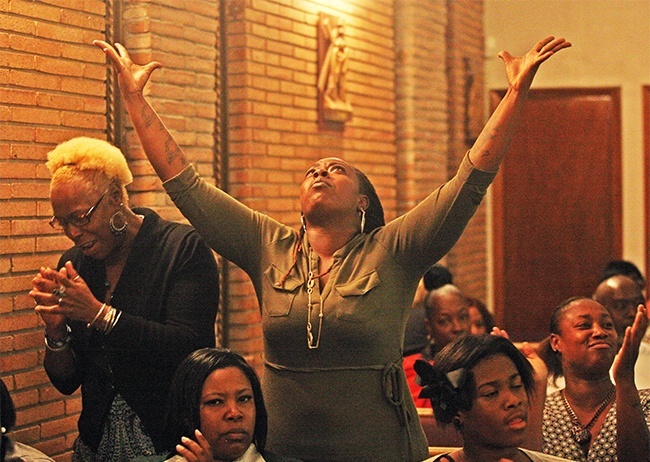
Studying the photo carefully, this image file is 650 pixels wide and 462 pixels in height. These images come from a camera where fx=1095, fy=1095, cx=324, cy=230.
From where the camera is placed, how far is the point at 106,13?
489cm

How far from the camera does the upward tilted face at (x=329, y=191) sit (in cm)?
335

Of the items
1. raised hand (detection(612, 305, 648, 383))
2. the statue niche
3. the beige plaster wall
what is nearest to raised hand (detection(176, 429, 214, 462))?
raised hand (detection(612, 305, 648, 383))

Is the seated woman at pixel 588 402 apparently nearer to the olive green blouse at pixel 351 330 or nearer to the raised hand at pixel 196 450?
the olive green blouse at pixel 351 330

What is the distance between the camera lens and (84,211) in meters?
3.38

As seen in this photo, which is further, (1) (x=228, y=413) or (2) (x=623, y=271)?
(2) (x=623, y=271)

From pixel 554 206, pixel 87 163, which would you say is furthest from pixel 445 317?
pixel 554 206

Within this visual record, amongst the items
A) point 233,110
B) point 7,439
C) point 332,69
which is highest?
point 332,69

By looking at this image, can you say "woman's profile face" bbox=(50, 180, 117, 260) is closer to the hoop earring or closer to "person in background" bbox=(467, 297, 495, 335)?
the hoop earring

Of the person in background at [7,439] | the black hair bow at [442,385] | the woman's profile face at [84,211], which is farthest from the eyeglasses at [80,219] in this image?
the black hair bow at [442,385]

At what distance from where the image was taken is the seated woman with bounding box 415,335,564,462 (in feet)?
10.3

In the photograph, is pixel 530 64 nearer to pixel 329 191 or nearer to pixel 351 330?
pixel 329 191

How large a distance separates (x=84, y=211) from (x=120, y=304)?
320 millimetres

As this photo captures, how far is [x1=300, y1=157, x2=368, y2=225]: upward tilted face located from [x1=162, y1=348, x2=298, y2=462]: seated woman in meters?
0.52

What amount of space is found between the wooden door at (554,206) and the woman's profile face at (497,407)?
729 centimetres
